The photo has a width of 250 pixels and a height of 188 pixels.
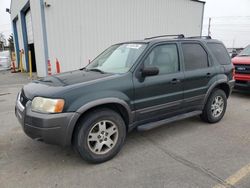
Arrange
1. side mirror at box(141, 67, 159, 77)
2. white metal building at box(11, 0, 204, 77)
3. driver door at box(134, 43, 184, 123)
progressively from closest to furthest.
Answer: side mirror at box(141, 67, 159, 77) < driver door at box(134, 43, 184, 123) < white metal building at box(11, 0, 204, 77)

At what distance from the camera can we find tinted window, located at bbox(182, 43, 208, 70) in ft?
13.0

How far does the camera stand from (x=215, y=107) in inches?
180

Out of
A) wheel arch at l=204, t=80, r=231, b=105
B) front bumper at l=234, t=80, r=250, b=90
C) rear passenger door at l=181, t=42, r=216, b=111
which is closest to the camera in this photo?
rear passenger door at l=181, t=42, r=216, b=111

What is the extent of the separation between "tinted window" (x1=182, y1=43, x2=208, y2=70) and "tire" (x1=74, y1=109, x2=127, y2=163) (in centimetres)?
176

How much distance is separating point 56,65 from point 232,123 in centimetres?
847

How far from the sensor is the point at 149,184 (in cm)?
257

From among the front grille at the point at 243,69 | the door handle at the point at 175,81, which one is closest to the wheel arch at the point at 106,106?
the door handle at the point at 175,81

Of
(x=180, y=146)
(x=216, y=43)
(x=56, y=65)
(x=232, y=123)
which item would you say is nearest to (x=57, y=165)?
(x=180, y=146)

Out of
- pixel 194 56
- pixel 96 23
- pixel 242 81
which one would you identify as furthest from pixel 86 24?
pixel 194 56

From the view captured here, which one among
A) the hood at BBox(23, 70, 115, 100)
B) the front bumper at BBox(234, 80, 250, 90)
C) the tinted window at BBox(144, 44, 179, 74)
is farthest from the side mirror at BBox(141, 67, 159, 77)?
the front bumper at BBox(234, 80, 250, 90)

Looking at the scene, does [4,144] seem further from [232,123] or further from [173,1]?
[173,1]

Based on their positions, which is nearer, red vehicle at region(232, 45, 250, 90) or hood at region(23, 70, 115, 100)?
hood at region(23, 70, 115, 100)

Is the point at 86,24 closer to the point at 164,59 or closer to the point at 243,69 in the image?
the point at 243,69

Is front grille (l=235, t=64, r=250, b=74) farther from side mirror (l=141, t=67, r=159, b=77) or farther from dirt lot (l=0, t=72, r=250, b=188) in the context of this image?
side mirror (l=141, t=67, r=159, b=77)
